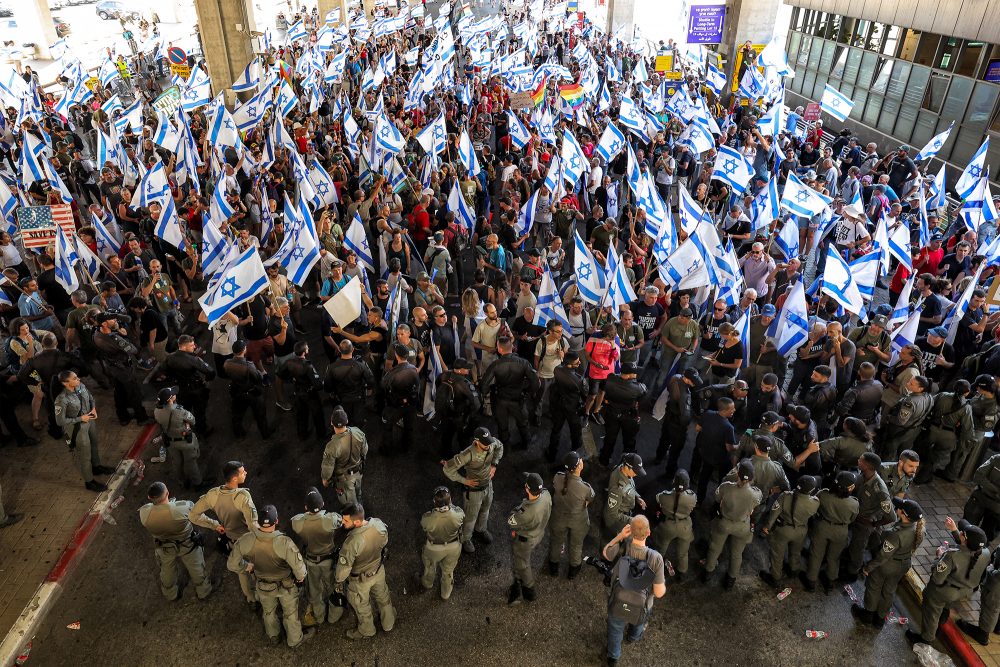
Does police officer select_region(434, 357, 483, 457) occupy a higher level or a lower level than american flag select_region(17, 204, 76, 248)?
lower

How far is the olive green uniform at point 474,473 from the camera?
7.20 m

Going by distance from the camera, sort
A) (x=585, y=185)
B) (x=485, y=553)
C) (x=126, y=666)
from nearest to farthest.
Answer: (x=126, y=666)
(x=485, y=553)
(x=585, y=185)

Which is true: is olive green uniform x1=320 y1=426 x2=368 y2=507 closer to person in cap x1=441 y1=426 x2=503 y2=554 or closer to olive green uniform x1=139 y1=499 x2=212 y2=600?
person in cap x1=441 y1=426 x2=503 y2=554

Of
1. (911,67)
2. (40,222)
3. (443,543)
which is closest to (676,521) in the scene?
(443,543)

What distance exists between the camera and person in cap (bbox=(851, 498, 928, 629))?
6.45 m

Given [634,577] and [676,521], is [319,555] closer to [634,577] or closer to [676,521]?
[634,577]

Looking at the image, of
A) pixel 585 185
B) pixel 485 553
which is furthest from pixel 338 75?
pixel 485 553

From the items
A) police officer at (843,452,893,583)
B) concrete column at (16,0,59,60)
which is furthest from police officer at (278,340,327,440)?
concrete column at (16,0,59,60)

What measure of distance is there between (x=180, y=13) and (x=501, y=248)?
75.6m

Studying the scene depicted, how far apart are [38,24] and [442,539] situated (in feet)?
172

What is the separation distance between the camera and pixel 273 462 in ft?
30.9

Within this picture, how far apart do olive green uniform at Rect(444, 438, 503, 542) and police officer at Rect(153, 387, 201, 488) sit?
11.2 ft

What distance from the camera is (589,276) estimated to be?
1034cm

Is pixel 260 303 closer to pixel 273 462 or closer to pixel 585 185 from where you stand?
pixel 273 462
